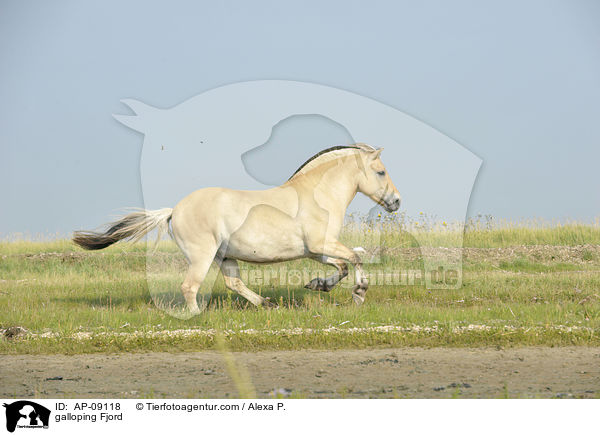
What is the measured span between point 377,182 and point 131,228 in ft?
12.9

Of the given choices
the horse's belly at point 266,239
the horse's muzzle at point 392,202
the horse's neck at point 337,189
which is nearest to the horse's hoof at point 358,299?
the horse's belly at point 266,239

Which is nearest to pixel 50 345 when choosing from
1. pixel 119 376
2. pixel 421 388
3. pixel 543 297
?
pixel 119 376

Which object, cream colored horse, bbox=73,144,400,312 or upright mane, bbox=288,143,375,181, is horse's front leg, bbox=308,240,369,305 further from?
upright mane, bbox=288,143,375,181

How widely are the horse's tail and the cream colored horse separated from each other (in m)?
0.02

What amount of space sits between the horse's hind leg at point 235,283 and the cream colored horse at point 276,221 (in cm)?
2

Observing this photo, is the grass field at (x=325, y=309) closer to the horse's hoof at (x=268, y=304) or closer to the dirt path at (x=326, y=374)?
the horse's hoof at (x=268, y=304)

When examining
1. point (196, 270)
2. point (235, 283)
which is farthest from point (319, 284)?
point (196, 270)

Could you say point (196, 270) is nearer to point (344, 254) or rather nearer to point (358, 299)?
point (344, 254)

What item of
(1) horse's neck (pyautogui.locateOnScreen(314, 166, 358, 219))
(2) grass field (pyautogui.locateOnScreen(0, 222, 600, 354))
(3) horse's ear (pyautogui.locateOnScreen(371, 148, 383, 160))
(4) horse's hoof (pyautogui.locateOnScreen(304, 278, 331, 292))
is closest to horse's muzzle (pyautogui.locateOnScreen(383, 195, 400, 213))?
(1) horse's neck (pyautogui.locateOnScreen(314, 166, 358, 219))

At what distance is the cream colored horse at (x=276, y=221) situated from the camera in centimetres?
862

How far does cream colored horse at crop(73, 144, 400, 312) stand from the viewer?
862cm

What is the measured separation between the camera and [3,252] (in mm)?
18516
